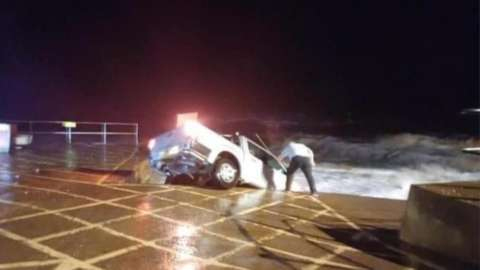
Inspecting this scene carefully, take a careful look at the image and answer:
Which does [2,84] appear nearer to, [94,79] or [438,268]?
[94,79]

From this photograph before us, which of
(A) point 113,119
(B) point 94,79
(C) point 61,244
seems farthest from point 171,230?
(B) point 94,79

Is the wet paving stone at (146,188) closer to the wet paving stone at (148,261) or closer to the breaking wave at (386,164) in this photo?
the wet paving stone at (148,261)

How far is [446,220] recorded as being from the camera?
700cm

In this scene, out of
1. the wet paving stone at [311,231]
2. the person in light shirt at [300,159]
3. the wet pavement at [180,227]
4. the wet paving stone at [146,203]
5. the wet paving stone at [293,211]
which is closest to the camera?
the wet pavement at [180,227]

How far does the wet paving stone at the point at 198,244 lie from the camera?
7.13 meters

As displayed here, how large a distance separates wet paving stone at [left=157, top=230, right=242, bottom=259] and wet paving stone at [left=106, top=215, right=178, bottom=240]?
0.69 feet

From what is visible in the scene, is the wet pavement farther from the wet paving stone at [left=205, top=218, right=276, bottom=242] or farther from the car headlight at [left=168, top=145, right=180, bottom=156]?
the car headlight at [left=168, top=145, right=180, bottom=156]

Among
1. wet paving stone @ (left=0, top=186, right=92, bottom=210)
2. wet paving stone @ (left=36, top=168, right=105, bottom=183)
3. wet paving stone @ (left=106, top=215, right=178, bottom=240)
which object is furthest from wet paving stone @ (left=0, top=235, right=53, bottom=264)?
wet paving stone @ (left=36, top=168, right=105, bottom=183)

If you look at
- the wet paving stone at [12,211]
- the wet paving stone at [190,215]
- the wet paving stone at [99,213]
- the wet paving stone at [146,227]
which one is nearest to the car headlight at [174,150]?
the wet paving stone at [190,215]

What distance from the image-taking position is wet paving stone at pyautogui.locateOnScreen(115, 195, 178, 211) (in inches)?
385

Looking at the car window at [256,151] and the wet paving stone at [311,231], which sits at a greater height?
the car window at [256,151]

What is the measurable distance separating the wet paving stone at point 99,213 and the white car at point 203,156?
3394mm

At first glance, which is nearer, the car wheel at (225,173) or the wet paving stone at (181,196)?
the wet paving stone at (181,196)

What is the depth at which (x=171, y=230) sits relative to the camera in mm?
8195
